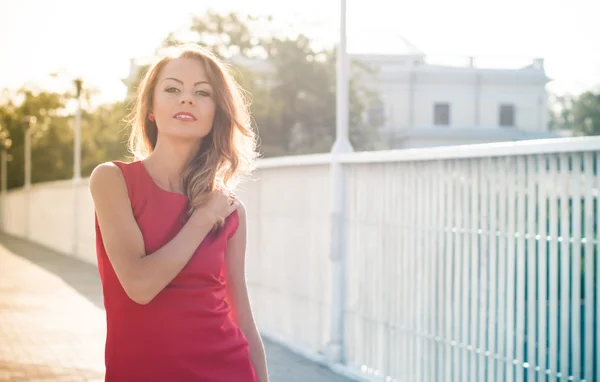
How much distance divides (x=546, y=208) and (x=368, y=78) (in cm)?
5665

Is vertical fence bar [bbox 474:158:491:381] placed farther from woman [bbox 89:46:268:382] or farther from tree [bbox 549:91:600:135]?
tree [bbox 549:91:600:135]

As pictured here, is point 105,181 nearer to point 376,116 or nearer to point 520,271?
point 520,271

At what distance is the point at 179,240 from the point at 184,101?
0.38 meters

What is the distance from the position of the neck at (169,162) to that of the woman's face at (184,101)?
0.10ft

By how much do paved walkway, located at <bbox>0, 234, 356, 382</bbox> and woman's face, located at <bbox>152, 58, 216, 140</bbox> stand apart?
5959 mm

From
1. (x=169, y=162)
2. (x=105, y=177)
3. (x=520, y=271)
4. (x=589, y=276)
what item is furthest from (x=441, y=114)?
(x=105, y=177)

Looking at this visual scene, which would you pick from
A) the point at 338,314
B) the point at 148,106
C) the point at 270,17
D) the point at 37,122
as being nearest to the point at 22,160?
the point at 37,122

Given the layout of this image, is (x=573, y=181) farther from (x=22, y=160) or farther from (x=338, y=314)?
(x=22, y=160)

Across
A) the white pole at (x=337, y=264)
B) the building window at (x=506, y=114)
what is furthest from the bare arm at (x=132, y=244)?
the building window at (x=506, y=114)

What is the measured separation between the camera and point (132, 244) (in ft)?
7.96

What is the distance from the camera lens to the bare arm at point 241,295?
2709 mm

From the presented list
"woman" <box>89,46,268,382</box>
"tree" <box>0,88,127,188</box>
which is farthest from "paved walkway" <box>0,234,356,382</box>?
"tree" <box>0,88,127,188</box>

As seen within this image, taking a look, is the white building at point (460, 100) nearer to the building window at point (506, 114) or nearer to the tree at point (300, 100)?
the building window at point (506, 114)

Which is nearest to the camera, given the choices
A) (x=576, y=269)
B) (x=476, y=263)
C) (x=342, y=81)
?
(x=576, y=269)
